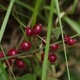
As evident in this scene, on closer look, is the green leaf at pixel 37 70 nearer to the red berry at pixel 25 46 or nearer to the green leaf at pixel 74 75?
the red berry at pixel 25 46

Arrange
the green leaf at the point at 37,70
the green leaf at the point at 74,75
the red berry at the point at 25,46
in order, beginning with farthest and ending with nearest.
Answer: the green leaf at the point at 74,75 < the green leaf at the point at 37,70 < the red berry at the point at 25,46

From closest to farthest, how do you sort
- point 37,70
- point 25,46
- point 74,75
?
point 25,46
point 37,70
point 74,75

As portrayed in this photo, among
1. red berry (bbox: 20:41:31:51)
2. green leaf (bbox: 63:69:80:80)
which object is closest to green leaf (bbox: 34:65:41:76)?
red berry (bbox: 20:41:31:51)

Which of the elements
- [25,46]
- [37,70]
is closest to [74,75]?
[37,70]

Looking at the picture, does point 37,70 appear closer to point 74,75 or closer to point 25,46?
point 25,46

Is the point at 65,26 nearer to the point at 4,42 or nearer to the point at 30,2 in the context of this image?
the point at 30,2

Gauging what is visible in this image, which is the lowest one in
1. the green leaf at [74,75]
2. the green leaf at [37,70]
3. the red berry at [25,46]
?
the green leaf at [74,75]

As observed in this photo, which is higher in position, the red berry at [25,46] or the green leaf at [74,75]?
the red berry at [25,46]

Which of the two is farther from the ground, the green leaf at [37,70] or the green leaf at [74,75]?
the green leaf at [37,70]

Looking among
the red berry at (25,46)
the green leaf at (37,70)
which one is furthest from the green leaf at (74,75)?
the red berry at (25,46)

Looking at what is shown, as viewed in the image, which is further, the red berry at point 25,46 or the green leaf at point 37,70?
the green leaf at point 37,70

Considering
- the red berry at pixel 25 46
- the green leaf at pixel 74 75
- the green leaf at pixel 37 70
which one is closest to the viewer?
the red berry at pixel 25 46

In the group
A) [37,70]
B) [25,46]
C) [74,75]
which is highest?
[25,46]
